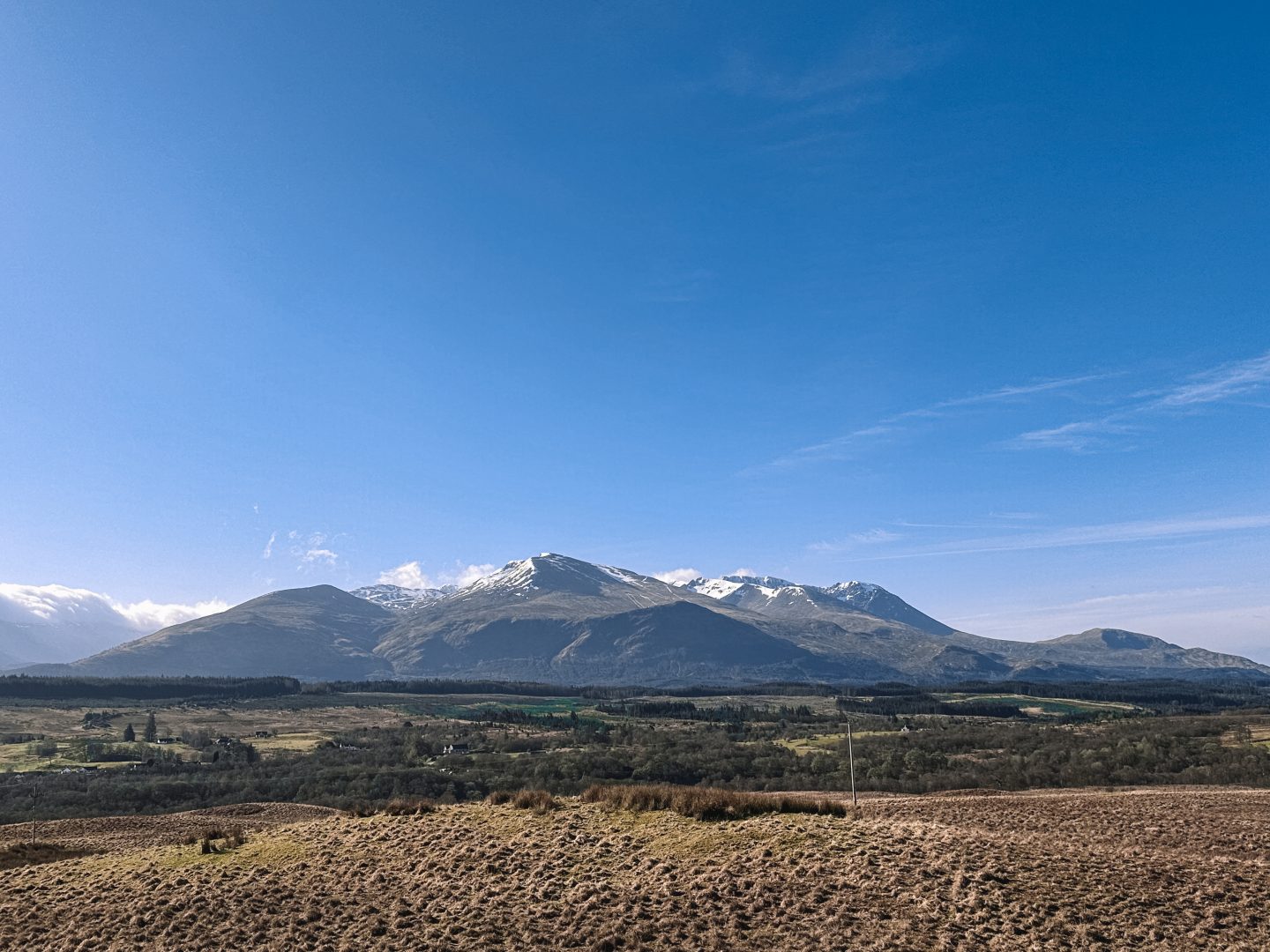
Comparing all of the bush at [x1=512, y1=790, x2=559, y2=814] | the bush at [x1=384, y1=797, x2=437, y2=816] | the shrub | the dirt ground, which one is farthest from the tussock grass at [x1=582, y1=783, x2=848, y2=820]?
the shrub

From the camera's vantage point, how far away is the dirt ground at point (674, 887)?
19031mm

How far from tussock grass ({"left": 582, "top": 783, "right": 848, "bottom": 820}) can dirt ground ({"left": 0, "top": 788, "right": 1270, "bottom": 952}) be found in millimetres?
816

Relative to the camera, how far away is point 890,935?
18469 mm

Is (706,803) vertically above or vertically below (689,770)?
above

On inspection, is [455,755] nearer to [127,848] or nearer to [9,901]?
[127,848]

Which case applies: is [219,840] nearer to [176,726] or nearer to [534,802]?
[534,802]

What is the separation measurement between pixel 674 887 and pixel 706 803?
6719mm

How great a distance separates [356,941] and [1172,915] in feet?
69.1

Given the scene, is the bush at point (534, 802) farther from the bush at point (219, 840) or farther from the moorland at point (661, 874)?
the bush at point (219, 840)

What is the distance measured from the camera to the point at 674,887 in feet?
71.7

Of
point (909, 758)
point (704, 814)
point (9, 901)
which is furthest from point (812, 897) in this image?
point (909, 758)

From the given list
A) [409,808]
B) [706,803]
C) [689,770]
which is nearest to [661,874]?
[706,803]

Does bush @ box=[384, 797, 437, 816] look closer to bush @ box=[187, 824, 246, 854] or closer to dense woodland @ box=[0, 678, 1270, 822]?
bush @ box=[187, 824, 246, 854]

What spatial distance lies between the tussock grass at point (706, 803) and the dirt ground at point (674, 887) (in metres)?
0.82
